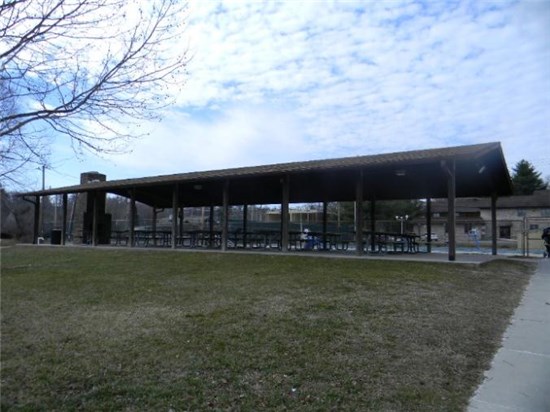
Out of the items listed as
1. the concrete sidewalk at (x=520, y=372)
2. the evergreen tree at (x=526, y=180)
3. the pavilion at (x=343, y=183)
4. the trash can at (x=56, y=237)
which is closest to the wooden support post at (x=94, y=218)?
the pavilion at (x=343, y=183)

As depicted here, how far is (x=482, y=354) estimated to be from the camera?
15.7 ft

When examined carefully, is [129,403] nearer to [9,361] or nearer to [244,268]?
[9,361]

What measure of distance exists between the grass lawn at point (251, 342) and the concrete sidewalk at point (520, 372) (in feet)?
0.40

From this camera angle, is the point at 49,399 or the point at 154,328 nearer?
the point at 49,399

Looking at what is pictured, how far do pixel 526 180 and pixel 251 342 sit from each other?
202 ft

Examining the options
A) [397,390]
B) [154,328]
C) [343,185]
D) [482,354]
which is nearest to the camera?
[397,390]

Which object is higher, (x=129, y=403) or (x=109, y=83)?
(x=109, y=83)

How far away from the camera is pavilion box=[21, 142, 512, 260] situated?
12844 millimetres

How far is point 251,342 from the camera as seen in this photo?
15.9ft

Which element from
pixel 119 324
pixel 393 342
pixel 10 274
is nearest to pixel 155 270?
pixel 10 274

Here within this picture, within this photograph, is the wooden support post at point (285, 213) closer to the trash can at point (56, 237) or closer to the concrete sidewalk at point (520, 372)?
the concrete sidewalk at point (520, 372)

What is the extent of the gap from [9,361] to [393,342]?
12.1 feet

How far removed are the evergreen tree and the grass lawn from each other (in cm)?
5479

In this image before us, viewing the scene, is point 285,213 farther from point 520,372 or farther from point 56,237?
point 56,237
